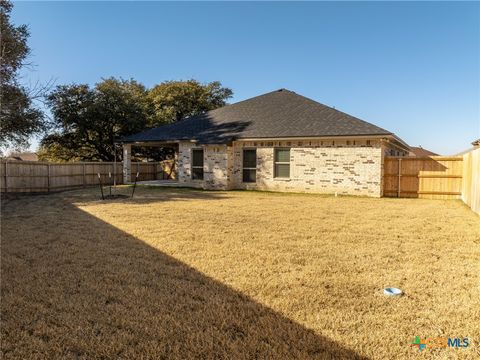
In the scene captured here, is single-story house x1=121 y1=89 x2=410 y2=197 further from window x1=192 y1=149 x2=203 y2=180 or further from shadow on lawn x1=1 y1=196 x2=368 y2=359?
shadow on lawn x1=1 y1=196 x2=368 y2=359

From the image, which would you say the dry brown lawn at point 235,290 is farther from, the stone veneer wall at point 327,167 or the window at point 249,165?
the window at point 249,165

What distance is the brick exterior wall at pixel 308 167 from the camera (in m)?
14.6

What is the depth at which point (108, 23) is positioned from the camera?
1431 centimetres

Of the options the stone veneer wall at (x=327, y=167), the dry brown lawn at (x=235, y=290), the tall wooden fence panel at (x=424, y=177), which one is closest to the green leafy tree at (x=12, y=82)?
the dry brown lawn at (x=235, y=290)

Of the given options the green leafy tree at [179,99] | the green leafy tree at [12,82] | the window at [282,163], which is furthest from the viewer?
the green leafy tree at [179,99]

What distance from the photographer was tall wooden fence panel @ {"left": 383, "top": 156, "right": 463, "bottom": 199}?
46.4 feet

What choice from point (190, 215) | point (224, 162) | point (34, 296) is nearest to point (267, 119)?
point (224, 162)

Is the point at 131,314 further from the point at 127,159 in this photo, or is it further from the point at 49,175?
the point at 127,159

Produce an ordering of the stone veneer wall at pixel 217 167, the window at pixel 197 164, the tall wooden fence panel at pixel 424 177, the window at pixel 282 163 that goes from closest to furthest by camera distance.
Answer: the tall wooden fence panel at pixel 424 177 < the window at pixel 282 163 < the stone veneer wall at pixel 217 167 < the window at pixel 197 164

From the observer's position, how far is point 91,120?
2684cm

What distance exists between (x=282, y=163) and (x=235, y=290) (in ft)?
43.1

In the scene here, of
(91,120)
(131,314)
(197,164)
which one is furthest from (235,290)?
(91,120)

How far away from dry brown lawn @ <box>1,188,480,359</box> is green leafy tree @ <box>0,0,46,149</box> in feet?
37.4

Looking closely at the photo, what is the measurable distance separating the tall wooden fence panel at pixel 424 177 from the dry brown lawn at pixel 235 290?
8.16 metres
